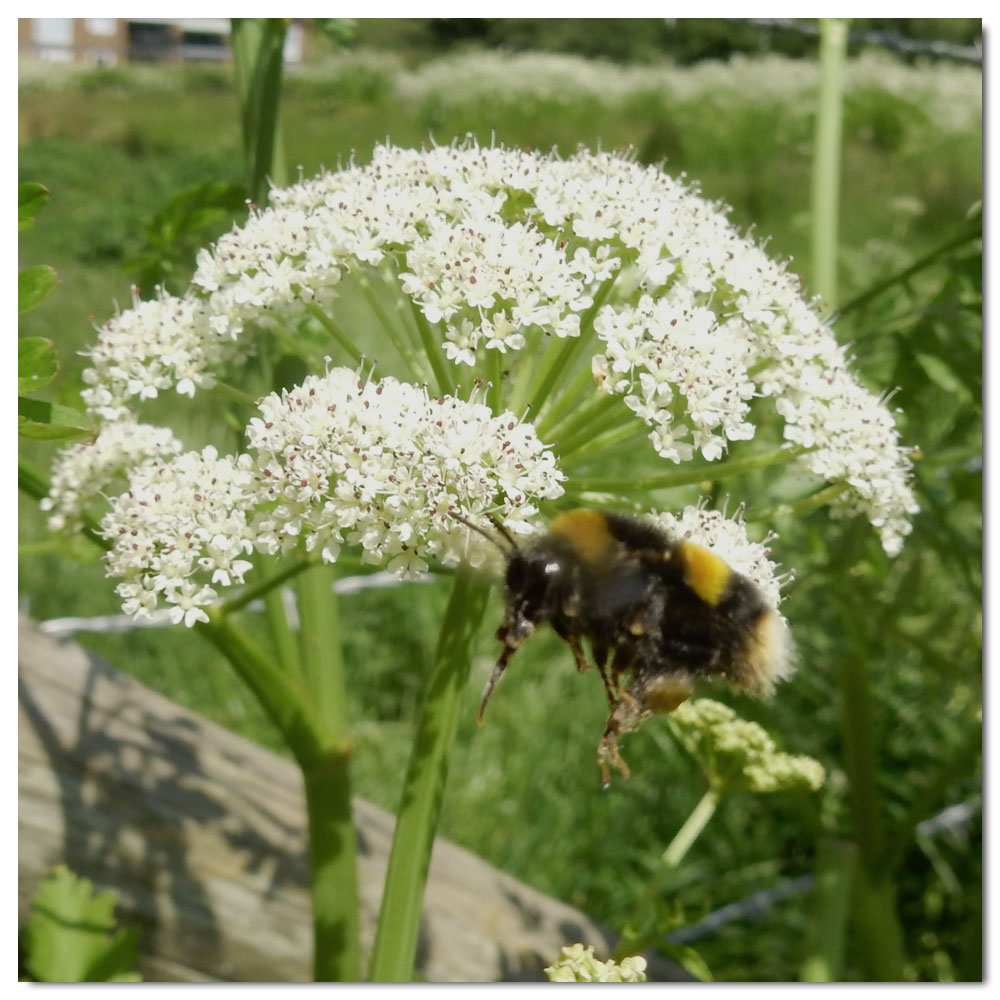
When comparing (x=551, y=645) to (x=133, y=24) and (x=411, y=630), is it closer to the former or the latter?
(x=411, y=630)

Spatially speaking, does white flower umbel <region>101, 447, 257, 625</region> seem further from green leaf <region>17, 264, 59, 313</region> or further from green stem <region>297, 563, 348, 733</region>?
green stem <region>297, 563, 348, 733</region>

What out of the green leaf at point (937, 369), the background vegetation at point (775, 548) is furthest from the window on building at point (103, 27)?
the green leaf at point (937, 369)

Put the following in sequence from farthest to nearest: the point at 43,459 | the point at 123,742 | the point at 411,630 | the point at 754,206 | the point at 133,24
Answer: the point at 754,206 → the point at 43,459 → the point at 411,630 → the point at 133,24 → the point at 123,742

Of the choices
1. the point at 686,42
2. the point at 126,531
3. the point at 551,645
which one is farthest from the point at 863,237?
the point at 126,531

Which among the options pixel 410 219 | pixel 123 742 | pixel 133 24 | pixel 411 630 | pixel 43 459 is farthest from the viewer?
pixel 43 459

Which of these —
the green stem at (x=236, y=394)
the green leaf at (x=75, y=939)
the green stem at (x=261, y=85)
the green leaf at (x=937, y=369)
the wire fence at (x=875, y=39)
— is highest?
the wire fence at (x=875, y=39)

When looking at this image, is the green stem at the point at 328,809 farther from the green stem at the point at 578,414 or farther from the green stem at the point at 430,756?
the green stem at the point at 578,414
